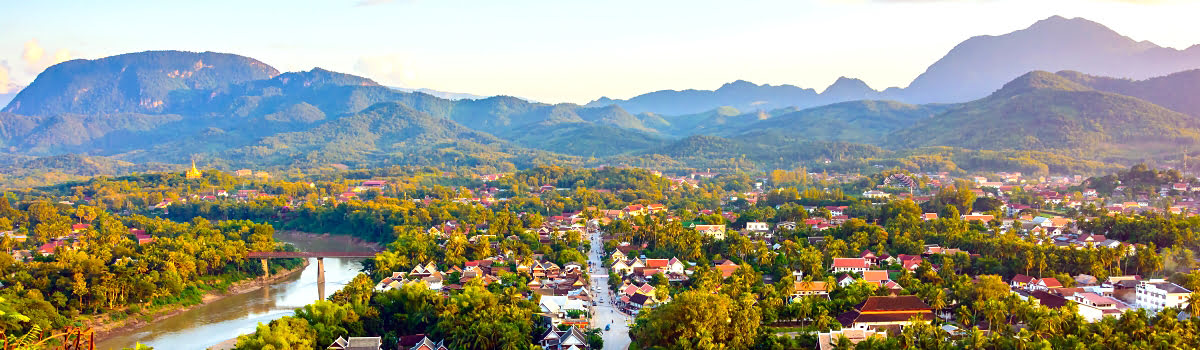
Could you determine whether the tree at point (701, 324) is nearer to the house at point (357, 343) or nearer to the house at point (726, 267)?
the house at point (357, 343)

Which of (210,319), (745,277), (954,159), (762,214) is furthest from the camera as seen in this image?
(954,159)

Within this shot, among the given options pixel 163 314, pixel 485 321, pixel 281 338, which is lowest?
pixel 163 314

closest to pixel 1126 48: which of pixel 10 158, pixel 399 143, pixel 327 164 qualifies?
pixel 399 143

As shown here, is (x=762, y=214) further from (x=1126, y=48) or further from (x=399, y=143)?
(x=1126, y=48)

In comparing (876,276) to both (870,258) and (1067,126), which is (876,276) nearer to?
(870,258)

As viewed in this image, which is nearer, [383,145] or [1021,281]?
[1021,281]

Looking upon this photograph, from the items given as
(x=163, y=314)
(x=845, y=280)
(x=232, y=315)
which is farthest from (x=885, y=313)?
(x=163, y=314)

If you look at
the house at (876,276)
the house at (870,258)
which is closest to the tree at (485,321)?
the house at (876,276)
